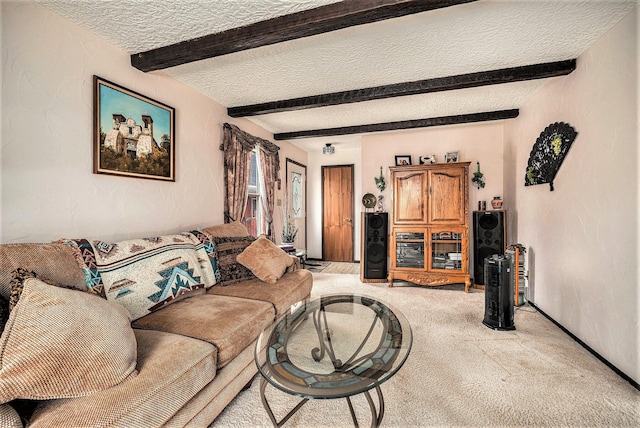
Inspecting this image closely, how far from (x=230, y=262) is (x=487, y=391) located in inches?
82.1

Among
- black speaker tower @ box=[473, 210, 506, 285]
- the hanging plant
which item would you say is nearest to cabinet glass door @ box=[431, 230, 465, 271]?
black speaker tower @ box=[473, 210, 506, 285]

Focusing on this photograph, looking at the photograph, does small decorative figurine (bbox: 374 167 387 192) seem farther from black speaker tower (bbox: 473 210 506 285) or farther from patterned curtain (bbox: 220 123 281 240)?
patterned curtain (bbox: 220 123 281 240)

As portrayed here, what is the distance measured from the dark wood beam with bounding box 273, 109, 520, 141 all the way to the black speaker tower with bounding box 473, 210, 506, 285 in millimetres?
1257

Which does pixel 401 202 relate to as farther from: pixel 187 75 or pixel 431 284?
pixel 187 75

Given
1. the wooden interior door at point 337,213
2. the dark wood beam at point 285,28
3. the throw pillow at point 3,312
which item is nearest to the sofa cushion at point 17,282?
the throw pillow at point 3,312

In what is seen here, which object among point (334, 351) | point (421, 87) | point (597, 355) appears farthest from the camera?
point (421, 87)

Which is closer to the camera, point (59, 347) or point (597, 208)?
point (59, 347)

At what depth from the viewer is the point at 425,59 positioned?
235cm

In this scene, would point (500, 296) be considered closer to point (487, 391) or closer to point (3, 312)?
point (487, 391)

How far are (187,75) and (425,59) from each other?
215 cm

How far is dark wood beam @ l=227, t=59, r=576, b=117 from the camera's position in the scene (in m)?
2.46

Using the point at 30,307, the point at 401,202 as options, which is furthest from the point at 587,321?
the point at 30,307

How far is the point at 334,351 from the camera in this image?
1.54 m

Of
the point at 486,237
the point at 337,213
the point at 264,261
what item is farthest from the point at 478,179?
the point at 264,261
